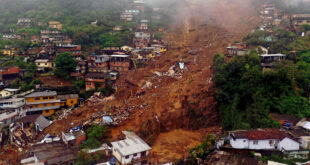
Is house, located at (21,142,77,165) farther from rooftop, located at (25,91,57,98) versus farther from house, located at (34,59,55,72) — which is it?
house, located at (34,59,55,72)

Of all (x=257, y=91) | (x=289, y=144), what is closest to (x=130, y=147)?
(x=289, y=144)

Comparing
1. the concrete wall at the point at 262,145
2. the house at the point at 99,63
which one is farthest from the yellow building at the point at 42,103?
the concrete wall at the point at 262,145

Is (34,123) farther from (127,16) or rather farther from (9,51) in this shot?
(127,16)

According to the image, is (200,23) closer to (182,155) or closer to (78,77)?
(78,77)

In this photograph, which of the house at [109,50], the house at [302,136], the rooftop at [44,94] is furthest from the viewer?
the house at [109,50]

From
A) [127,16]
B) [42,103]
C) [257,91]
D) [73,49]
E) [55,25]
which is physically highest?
[127,16]

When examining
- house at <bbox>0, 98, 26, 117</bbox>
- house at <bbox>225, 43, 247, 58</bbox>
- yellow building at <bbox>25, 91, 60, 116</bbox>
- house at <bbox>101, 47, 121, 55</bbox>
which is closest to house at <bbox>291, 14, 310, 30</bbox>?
house at <bbox>225, 43, 247, 58</bbox>

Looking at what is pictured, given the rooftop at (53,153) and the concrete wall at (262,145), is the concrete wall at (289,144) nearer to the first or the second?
the concrete wall at (262,145)
